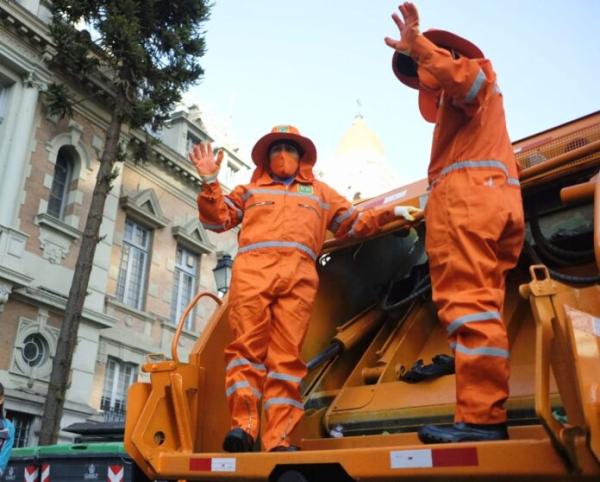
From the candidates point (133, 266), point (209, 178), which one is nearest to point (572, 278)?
point (209, 178)

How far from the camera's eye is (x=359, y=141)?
49812 mm

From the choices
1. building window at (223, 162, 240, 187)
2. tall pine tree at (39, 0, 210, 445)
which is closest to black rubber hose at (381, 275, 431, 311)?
tall pine tree at (39, 0, 210, 445)

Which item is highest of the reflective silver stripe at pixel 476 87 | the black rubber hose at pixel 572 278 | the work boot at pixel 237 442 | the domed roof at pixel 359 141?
the domed roof at pixel 359 141

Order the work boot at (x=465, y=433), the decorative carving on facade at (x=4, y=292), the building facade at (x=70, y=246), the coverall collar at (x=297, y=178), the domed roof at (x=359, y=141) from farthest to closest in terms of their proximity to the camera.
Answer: the domed roof at (x=359, y=141)
the building facade at (x=70, y=246)
the decorative carving on facade at (x=4, y=292)
the coverall collar at (x=297, y=178)
the work boot at (x=465, y=433)

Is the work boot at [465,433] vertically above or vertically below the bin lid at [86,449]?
below

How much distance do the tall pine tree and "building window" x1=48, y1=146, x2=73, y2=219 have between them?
117 cm

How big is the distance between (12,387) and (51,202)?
11.9ft

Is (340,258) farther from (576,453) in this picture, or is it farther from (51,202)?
(51,202)

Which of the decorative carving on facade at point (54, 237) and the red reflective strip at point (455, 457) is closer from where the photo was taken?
the red reflective strip at point (455, 457)

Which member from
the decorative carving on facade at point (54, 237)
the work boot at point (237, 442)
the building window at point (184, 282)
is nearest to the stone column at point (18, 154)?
the decorative carving on facade at point (54, 237)

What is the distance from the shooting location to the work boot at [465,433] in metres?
2.14

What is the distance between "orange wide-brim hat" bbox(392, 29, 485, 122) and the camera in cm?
278

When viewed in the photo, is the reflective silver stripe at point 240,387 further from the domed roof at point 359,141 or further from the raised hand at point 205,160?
the domed roof at point 359,141

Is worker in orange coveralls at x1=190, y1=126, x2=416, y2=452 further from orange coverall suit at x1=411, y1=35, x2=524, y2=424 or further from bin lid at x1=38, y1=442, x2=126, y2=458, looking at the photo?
bin lid at x1=38, y1=442, x2=126, y2=458
